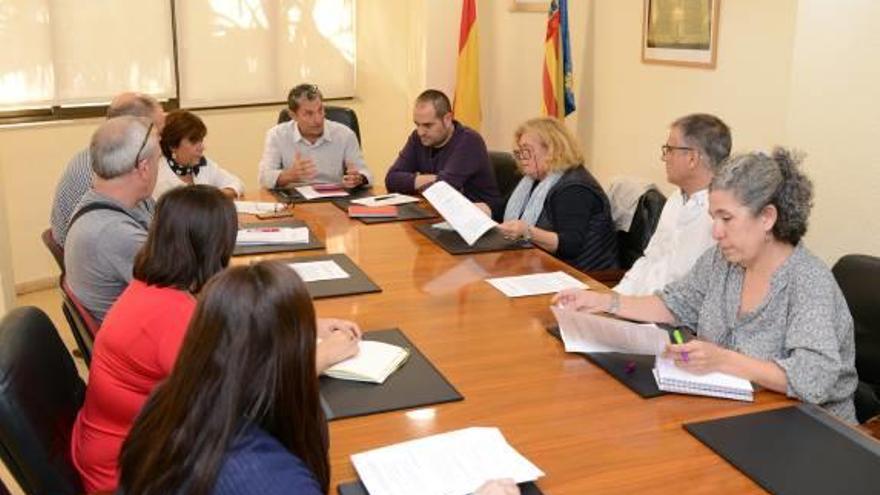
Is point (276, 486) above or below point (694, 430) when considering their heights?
above

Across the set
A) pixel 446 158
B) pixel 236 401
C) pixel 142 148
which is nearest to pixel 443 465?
pixel 236 401

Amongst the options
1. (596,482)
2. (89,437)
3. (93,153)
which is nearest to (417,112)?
(93,153)

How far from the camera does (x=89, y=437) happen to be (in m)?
1.79

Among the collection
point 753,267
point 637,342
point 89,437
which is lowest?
point 89,437

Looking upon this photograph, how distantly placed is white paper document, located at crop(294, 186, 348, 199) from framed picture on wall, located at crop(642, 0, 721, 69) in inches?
63.7

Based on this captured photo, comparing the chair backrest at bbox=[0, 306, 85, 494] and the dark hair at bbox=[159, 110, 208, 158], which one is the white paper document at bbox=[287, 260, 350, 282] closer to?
the chair backrest at bbox=[0, 306, 85, 494]

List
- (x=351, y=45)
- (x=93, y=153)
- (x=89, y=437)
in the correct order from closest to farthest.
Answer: (x=89, y=437) < (x=93, y=153) < (x=351, y=45)

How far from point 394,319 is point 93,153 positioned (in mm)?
1036

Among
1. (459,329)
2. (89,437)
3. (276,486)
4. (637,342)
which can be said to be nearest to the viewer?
(276,486)

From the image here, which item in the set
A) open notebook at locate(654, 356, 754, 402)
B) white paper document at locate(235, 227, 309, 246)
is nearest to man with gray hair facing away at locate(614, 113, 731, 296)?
open notebook at locate(654, 356, 754, 402)

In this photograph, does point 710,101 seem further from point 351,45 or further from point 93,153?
point 351,45

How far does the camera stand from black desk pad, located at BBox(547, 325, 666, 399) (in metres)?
1.84

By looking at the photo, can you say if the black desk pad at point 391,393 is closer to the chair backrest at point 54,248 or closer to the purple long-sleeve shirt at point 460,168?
the chair backrest at point 54,248

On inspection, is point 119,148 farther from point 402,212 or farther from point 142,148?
point 402,212
